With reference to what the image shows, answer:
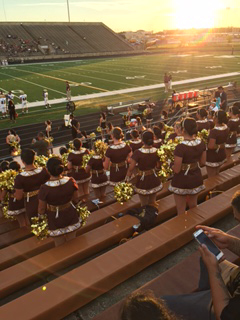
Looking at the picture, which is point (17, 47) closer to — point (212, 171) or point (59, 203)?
point (212, 171)

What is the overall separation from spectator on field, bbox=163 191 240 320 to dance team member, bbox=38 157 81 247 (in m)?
2.12

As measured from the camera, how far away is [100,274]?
324cm

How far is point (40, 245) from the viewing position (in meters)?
4.30

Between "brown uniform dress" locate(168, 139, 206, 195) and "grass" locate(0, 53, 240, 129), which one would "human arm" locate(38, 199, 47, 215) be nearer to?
"brown uniform dress" locate(168, 139, 206, 195)

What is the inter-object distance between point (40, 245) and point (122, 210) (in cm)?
147

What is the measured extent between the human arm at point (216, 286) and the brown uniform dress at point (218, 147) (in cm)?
430

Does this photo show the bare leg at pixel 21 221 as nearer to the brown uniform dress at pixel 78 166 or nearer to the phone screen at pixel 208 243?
the brown uniform dress at pixel 78 166

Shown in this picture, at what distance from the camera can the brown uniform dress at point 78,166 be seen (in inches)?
248

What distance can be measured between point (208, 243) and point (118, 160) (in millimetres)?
3747

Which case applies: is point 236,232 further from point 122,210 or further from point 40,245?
point 40,245

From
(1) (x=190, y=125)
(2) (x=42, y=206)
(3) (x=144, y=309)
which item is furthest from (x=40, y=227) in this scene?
(3) (x=144, y=309)

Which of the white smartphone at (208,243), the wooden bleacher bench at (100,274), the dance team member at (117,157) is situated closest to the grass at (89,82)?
the dance team member at (117,157)

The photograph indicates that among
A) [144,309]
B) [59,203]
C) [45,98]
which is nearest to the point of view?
[144,309]

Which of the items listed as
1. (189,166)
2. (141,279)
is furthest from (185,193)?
(141,279)
